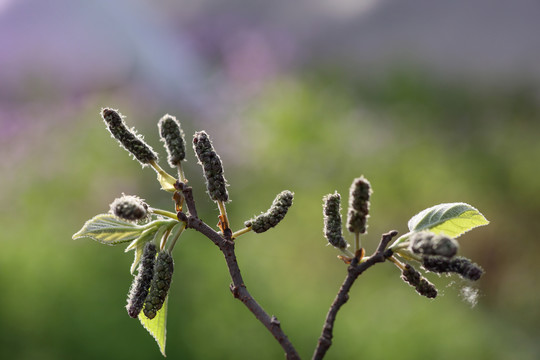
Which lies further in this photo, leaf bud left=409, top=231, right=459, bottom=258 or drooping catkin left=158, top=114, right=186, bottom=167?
drooping catkin left=158, top=114, right=186, bottom=167

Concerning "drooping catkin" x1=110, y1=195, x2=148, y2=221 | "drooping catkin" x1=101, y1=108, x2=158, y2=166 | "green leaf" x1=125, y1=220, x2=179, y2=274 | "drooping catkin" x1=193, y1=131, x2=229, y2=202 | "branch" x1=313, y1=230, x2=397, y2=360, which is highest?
"drooping catkin" x1=101, y1=108, x2=158, y2=166

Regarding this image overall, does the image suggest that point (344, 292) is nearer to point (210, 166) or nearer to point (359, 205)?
point (359, 205)

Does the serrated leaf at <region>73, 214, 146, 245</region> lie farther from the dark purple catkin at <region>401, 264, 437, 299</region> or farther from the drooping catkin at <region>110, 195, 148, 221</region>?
the dark purple catkin at <region>401, 264, 437, 299</region>

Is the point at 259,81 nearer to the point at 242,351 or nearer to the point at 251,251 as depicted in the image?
the point at 251,251

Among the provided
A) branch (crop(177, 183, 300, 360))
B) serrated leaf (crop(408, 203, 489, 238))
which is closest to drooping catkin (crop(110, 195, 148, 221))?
branch (crop(177, 183, 300, 360))

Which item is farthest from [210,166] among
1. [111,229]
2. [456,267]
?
[456,267]

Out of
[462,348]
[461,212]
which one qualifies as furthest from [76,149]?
[461,212]

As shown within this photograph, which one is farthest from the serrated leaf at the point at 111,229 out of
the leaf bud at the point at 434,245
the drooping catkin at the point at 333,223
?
the leaf bud at the point at 434,245
